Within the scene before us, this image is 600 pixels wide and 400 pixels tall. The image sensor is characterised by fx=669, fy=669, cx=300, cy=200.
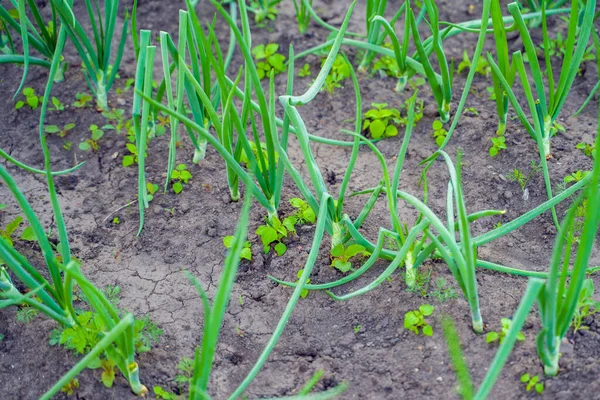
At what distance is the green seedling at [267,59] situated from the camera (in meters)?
2.68

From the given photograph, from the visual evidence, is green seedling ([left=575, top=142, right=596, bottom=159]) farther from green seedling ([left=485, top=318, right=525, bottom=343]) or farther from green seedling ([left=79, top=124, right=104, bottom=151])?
green seedling ([left=79, top=124, right=104, bottom=151])

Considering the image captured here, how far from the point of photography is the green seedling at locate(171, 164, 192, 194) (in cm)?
225

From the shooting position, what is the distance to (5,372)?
5.71ft

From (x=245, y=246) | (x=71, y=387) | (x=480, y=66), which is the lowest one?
(x=71, y=387)

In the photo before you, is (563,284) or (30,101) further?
(30,101)

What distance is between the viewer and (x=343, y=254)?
1.96 m

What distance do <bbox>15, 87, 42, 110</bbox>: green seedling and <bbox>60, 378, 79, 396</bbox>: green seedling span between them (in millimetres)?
1264

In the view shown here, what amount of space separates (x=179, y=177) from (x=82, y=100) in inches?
23.5

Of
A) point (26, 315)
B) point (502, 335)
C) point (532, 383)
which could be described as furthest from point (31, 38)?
point (532, 383)

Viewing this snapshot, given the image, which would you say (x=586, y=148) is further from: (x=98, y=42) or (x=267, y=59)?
(x=98, y=42)

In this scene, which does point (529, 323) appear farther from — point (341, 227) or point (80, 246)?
point (80, 246)

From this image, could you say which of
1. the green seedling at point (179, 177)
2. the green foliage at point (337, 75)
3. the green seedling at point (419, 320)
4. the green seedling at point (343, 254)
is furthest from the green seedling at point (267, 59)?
the green seedling at point (419, 320)

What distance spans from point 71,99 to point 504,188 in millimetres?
1646

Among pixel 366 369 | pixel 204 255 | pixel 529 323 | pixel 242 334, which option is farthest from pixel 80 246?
pixel 529 323
